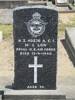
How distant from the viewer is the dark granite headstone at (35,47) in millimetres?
7605

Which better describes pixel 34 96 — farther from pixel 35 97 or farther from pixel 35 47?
pixel 35 47

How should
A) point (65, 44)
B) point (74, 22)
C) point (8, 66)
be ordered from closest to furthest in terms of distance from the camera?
point (8, 66) → point (65, 44) → point (74, 22)

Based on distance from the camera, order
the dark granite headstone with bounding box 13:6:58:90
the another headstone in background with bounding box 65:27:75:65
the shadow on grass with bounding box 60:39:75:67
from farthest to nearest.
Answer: the another headstone in background with bounding box 65:27:75:65 → the shadow on grass with bounding box 60:39:75:67 → the dark granite headstone with bounding box 13:6:58:90

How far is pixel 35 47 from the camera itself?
7.71m

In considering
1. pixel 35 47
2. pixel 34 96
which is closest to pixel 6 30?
pixel 35 47

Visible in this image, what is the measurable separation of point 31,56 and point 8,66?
3521 millimetres

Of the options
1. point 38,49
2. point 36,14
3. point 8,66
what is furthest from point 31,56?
point 8,66

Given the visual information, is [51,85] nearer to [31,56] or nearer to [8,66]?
[31,56]

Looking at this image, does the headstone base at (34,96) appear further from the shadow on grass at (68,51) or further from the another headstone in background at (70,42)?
the another headstone in background at (70,42)

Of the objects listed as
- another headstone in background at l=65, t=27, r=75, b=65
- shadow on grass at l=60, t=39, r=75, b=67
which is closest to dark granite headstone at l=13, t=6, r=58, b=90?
shadow on grass at l=60, t=39, r=75, b=67

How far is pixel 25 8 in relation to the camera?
24.8 feet

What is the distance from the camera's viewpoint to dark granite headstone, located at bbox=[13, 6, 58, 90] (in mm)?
7605

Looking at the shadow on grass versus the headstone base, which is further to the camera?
the shadow on grass

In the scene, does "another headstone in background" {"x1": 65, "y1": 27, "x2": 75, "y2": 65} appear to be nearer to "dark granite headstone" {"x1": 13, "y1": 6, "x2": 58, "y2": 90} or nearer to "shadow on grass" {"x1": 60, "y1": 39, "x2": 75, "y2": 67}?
"shadow on grass" {"x1": 60, "y1": 39, "x2": 75, "y2": 67}
